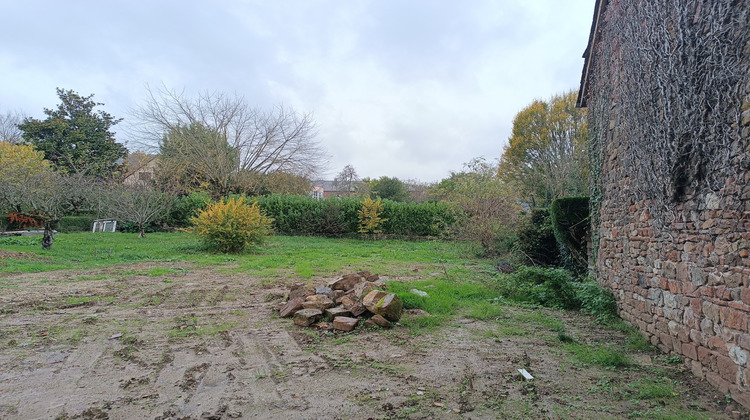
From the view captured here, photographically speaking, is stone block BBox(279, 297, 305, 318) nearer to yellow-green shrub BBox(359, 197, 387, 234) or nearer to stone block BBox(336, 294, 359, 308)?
stone block BBox(336, 294, 359, 308)

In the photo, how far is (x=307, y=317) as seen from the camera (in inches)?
210

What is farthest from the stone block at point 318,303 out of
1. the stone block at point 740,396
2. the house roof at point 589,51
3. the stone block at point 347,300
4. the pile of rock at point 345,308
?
the house roof at point 589,51

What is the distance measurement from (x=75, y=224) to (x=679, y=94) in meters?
23.9

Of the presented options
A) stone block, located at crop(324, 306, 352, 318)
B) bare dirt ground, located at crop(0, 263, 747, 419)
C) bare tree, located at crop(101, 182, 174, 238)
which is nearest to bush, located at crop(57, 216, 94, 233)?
bare tree, located at crop(101, 182, 174, 238)

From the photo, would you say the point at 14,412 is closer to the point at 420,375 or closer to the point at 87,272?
the point at 420,375

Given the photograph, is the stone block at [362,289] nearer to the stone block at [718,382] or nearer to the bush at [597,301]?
the bush at [597,301]

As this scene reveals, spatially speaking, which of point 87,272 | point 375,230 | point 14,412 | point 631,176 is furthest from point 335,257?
point 14,412

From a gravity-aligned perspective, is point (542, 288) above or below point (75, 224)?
below

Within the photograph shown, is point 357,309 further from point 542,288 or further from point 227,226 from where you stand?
point 227,226

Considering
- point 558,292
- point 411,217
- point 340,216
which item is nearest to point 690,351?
point 558,292

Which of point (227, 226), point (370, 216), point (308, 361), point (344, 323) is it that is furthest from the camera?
point (370, 216)

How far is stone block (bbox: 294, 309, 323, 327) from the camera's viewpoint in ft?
17.4

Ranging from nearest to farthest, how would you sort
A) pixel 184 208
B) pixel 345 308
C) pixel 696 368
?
pixel 696 368, pixel 345 308, pixel 184 208

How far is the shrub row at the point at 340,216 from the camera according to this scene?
20.6 m
